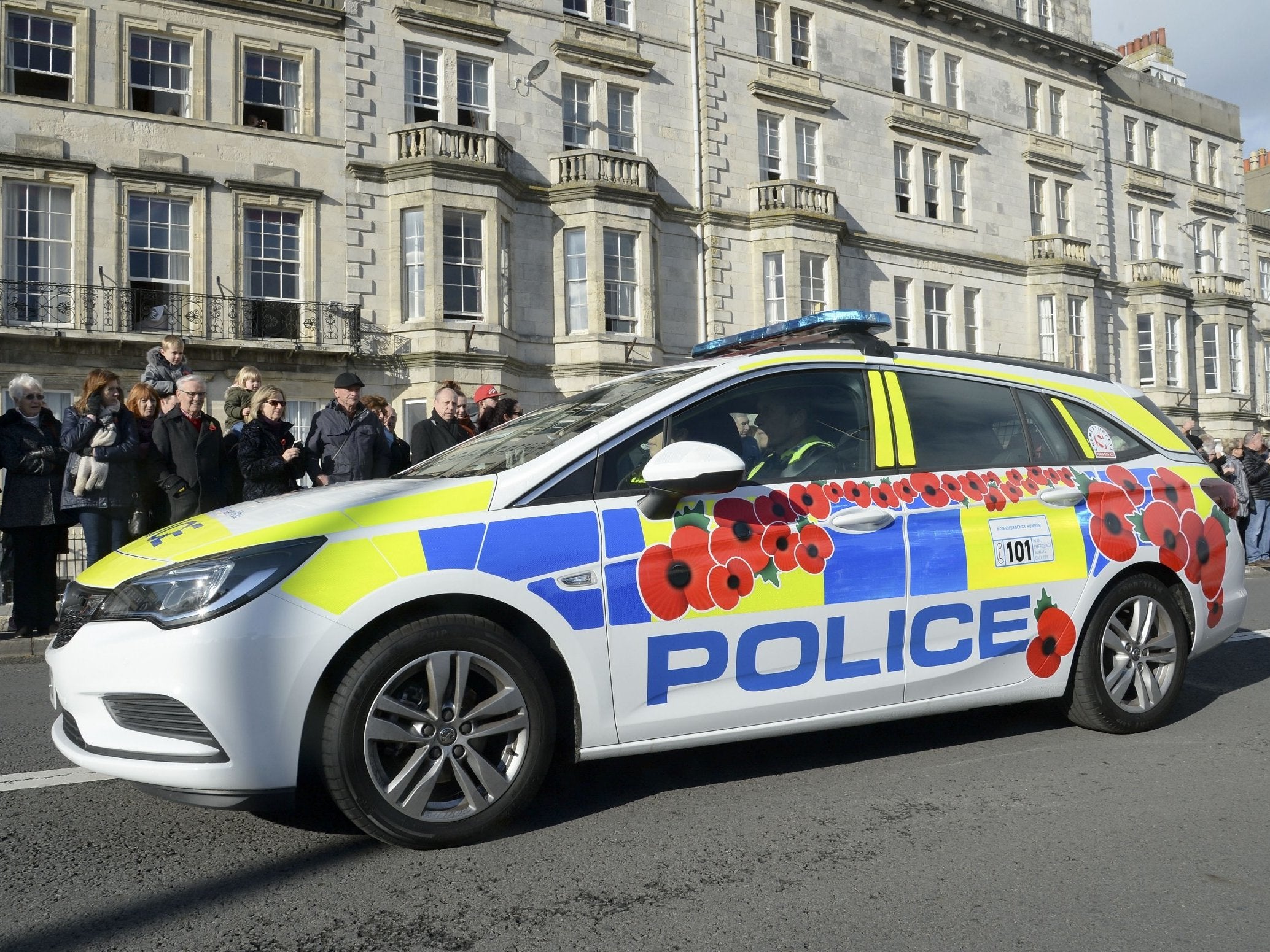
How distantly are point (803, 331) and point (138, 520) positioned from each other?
225 inches

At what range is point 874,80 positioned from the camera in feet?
91.7

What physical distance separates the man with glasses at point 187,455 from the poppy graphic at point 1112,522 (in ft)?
20.6

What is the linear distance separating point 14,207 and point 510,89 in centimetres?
1004

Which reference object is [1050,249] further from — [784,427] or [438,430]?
[784,427]

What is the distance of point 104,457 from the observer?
7.64 metres

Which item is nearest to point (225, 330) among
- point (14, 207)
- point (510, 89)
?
point (14, 207)

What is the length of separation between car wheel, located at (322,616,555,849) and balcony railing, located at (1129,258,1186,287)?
116ft

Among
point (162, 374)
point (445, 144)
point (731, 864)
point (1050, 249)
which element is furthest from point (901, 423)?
point (1050, 249)

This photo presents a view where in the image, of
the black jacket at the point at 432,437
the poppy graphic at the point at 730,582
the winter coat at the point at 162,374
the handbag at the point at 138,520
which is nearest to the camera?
the poppy graphic at the point at 730,582

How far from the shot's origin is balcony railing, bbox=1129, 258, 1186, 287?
3394 cm

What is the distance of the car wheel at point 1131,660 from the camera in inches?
181

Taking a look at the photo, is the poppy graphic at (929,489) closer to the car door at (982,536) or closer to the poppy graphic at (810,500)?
the car door at (982,536)

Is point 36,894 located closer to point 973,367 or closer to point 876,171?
point 973,367

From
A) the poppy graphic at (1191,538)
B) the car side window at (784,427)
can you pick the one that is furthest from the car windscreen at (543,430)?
the poppy graphic at (1191,538)
